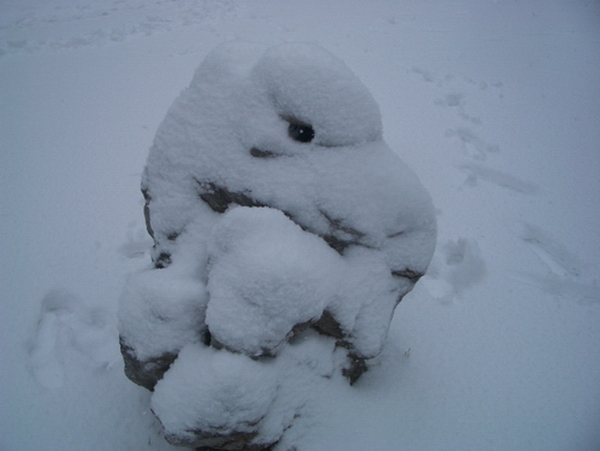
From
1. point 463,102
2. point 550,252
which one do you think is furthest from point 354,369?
point 463,102

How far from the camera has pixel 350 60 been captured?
705 cm

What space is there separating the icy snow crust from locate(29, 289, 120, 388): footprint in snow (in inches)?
36.8

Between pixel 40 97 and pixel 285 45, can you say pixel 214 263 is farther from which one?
pixel 40 97

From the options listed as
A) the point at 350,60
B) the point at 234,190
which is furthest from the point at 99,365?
the point at 350,60

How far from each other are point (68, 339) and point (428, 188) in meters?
4.08

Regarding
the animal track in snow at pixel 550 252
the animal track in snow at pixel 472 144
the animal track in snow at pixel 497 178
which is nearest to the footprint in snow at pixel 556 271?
the animal track in snow at pixel 550 252

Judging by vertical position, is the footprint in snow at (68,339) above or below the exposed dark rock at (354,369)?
below

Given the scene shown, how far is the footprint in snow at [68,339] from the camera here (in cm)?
284

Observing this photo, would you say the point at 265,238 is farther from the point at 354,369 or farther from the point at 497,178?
the point at 497,178

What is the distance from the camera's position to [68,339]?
3.02 metres

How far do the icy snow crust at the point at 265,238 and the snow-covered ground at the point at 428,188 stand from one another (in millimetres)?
580

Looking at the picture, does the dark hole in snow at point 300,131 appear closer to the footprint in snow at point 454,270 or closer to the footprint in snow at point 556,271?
the footprint in snow at point 454,270

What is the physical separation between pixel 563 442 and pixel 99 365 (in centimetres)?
337

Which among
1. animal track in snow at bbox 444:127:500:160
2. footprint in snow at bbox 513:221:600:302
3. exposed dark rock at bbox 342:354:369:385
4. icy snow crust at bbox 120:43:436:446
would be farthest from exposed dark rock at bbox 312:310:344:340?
animal track in snow at bbox 444:127:500:160
